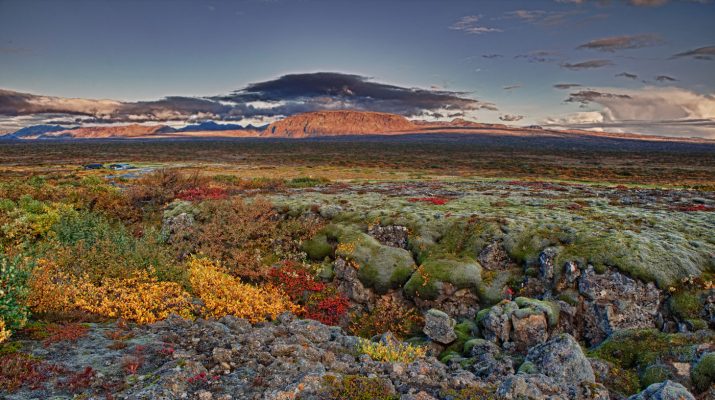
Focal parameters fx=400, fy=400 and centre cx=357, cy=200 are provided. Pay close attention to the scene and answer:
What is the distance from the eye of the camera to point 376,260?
1828 cm

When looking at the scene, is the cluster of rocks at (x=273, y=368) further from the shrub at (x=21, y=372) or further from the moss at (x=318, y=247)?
the moss at (x=318, y=247)

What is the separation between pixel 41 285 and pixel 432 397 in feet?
37.1

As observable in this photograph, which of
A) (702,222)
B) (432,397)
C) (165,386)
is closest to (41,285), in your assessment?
(165,386)

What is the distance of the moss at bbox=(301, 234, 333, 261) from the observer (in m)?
20.0

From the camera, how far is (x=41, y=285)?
11570mm

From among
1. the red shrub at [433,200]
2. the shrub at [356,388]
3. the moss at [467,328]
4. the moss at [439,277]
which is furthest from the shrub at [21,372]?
the red shrub at [433,200]

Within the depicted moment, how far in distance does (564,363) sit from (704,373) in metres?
3.05

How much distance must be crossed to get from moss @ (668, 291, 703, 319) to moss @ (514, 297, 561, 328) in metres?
3.82

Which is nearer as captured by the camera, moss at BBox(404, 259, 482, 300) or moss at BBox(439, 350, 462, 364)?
moss at BBox(439, 350, 462, 364)

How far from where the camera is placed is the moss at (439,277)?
53.8 ft

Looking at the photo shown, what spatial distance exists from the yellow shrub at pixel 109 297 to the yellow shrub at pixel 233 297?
81cm

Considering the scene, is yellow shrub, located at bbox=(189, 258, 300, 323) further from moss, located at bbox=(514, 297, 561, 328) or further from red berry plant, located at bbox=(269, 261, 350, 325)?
moss, located at bbox=(514, 297, 561, 328)

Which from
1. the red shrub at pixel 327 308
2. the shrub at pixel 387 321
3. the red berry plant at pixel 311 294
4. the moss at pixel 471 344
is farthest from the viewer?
the red berry plant at pixel 311 294

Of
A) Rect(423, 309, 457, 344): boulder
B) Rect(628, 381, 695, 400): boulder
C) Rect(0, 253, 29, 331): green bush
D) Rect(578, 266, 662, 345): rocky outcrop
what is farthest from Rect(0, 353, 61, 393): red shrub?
Rect(578, 266, 662, 345): rocky outcrop
